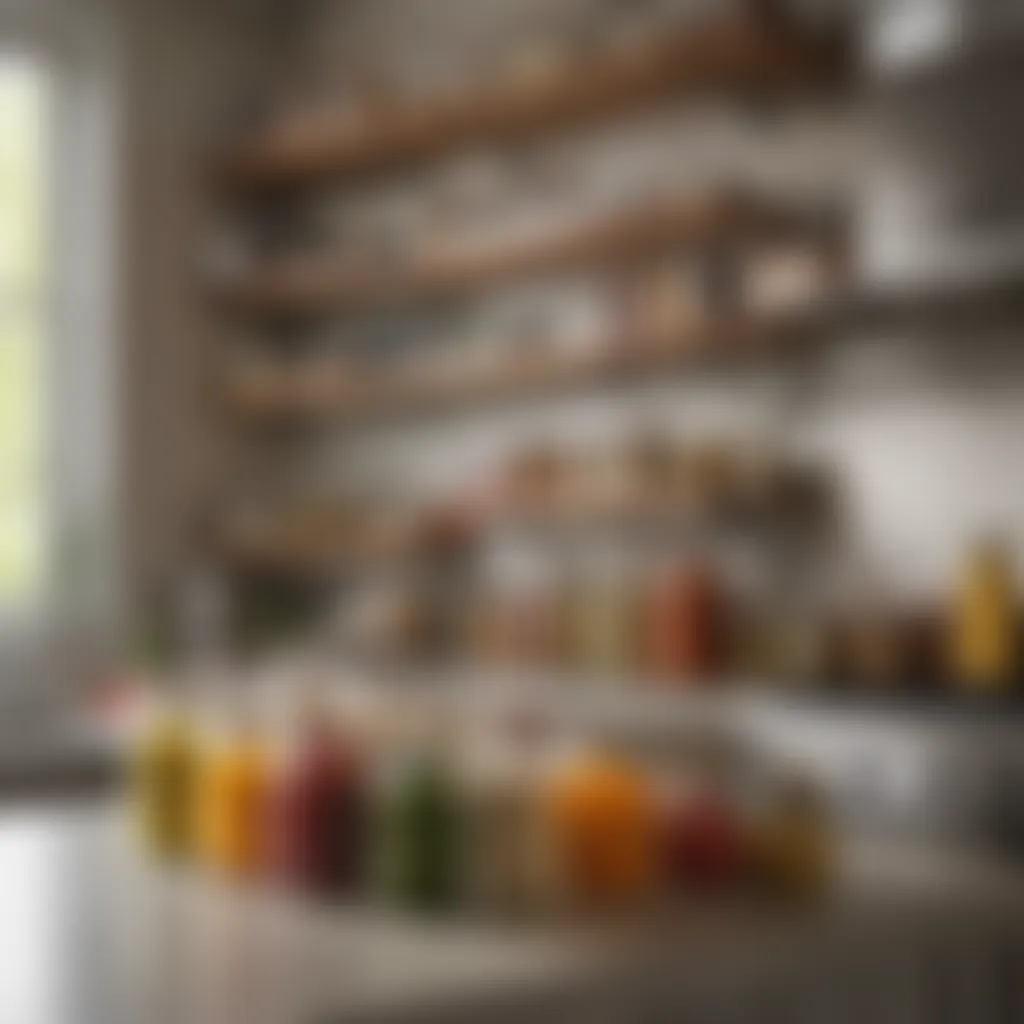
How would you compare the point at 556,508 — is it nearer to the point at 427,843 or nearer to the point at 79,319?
the point at 79,319

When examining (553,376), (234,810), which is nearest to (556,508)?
(553,376)

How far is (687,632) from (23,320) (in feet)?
7.29

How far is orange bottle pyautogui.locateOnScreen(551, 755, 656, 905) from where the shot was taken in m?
2.14

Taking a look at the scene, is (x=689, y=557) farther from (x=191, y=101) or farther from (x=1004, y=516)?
(x=191, y=101)

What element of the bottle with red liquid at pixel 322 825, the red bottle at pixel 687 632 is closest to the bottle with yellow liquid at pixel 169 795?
the bottle with red liquid at pixel 322 825

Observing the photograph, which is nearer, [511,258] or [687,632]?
[687,632]

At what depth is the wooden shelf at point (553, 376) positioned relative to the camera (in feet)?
13.6

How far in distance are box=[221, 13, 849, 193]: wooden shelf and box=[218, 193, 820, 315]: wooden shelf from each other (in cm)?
26

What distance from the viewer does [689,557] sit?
4512 millimetres

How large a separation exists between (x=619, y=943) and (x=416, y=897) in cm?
31

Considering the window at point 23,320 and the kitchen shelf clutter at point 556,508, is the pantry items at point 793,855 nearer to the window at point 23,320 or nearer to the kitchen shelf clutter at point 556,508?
the kitchen shelf clutter at point 556,508

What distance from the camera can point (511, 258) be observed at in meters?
4.76

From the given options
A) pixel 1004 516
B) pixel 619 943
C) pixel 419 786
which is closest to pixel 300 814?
pixel 419 786

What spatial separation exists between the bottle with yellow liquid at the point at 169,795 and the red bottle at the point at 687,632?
1.79m
